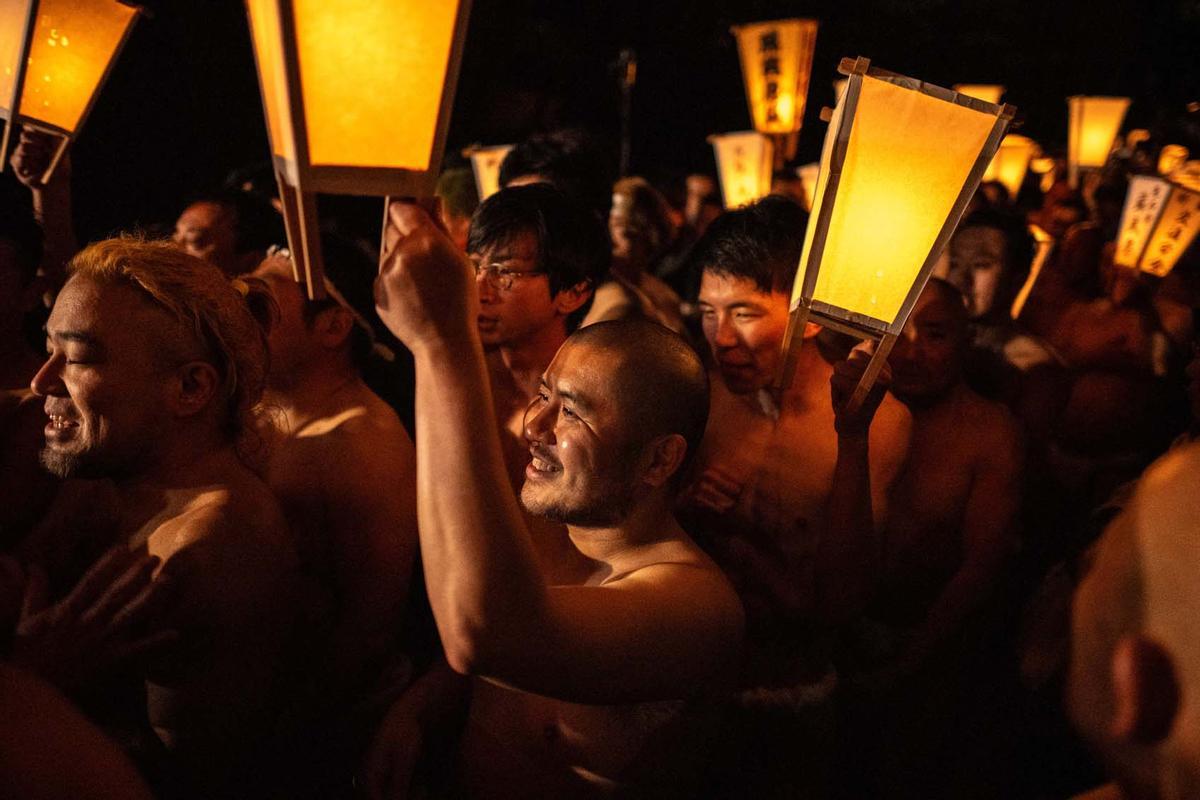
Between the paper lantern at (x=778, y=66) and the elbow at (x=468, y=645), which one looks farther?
the paper lantern at (x=778, y=66)

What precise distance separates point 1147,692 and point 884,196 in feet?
4.50

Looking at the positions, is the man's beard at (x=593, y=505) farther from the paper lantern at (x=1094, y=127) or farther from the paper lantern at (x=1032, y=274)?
the paper lantern at (x=1094, y=127)

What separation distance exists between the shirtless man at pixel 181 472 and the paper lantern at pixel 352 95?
3.77 feet

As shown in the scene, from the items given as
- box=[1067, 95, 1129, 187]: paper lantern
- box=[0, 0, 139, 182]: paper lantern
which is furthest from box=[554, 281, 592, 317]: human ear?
box=[1067, 95, 1129, 187]: paper lantern

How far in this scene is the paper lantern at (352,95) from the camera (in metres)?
1.37

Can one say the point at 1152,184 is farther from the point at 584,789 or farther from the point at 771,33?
the point at 584,789

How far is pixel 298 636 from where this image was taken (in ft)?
9.72

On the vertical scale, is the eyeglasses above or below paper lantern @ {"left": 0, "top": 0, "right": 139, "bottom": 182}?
below

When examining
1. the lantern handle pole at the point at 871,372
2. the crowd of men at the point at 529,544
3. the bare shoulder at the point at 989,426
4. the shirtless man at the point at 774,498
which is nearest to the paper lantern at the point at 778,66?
the crowd of men at the point at 529,544

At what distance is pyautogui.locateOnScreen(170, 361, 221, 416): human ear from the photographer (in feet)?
8.26

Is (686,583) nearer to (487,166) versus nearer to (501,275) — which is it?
(501,275)

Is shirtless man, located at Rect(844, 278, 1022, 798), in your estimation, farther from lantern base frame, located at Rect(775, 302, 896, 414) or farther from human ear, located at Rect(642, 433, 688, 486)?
human ear, located at Rect(642, 433, 688, 486)

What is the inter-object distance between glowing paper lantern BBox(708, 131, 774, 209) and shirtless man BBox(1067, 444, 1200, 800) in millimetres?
6385

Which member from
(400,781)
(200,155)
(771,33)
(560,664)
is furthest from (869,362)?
(200,155)
